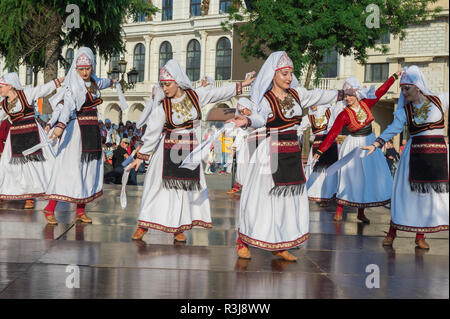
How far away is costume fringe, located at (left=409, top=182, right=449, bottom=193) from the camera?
672 cm

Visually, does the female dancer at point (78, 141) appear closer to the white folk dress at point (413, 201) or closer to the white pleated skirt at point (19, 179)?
the white pleated skirt at point (19, 179)

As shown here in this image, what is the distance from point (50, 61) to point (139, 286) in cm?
1631

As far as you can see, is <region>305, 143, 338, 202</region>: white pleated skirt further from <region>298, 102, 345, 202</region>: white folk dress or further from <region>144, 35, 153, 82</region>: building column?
<region>144, 35, 153, 82</region>: building column

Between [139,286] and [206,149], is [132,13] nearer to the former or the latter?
[206,149]

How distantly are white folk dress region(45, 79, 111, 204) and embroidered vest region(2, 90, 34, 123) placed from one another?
4.95ft

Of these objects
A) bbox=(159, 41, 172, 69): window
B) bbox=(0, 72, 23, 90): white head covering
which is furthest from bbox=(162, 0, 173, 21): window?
bbox=(0, 72, 23, 90): white head covering

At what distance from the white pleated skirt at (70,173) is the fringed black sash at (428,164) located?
3.89 meters

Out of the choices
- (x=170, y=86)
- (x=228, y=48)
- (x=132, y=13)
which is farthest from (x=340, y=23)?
(x=228, y=48)

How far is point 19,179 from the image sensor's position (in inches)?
387

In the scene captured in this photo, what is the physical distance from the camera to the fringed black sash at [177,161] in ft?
22.5

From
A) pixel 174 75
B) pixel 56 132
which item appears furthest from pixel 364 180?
pixel 56 132

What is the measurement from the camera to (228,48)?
44.1 metres

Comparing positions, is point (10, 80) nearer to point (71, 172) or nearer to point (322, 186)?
point (71, 172)

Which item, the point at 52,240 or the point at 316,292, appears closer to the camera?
the point at 316,292
